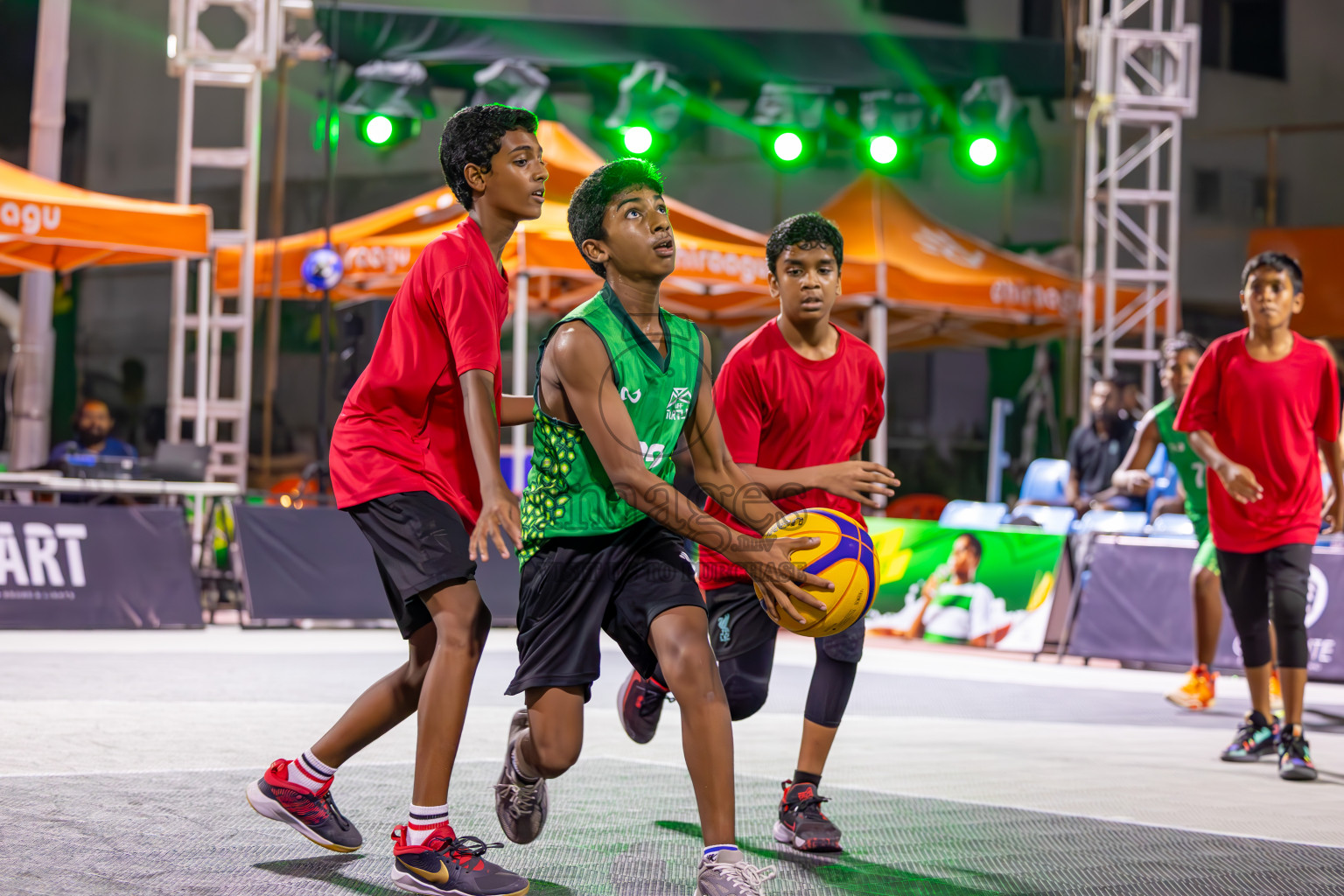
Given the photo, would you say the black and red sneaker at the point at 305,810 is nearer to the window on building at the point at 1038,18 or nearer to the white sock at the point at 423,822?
the white sock at the point at 423,822

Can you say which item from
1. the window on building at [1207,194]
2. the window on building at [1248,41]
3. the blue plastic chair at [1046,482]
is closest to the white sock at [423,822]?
the blue plastic chair at [1046,482]

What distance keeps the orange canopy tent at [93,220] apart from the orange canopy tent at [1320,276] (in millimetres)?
12076

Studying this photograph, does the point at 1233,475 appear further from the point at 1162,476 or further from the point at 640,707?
the point at 1162,476

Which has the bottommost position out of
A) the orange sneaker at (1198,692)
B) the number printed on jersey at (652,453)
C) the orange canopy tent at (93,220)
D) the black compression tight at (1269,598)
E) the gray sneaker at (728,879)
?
the orange sneaker at (1198,692)

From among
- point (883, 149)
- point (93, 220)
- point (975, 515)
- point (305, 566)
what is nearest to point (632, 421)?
point (305, 566)

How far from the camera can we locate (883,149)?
17250 mm

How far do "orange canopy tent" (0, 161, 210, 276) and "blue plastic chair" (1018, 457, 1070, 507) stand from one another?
8.20 metres

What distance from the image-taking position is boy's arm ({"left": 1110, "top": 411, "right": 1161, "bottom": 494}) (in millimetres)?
8773

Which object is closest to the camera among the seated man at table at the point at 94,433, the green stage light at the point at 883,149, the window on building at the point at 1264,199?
the seated man at table at the point at 94,433

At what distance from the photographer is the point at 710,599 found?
4.58 metres

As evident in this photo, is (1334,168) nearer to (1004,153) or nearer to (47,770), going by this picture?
(1004,153)

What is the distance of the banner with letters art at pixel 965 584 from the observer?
10828mm

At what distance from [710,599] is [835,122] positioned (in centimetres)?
1567

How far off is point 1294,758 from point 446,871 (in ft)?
12.2
